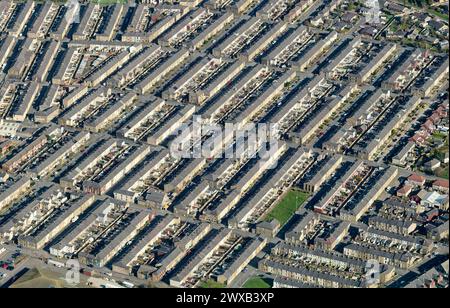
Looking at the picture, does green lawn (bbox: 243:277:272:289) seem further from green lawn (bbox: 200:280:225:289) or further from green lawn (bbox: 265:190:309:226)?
green lawn (bbox: 265:190:309:226)

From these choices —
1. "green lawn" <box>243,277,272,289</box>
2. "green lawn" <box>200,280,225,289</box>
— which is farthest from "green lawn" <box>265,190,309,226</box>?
"green lawn" <box>200,280,225,289</box>

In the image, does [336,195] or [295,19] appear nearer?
[336,195]

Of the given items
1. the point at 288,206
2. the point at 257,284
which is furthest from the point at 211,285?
the point at 288,206

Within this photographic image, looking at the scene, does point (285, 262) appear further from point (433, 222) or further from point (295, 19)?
point (295, 19)

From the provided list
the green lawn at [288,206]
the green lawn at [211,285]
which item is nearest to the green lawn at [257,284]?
the green lawn at [211,285]

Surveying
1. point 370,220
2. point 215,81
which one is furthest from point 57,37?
point 370,220

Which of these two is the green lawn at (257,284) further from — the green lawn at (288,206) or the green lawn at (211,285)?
the green lawn at (288,206)

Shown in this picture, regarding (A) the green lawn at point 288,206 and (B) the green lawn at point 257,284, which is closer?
(B) the green lawn at point 257,284
